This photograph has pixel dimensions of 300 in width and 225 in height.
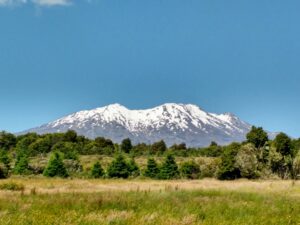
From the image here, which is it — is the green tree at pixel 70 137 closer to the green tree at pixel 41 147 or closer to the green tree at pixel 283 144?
the green tree at pixel 41 147

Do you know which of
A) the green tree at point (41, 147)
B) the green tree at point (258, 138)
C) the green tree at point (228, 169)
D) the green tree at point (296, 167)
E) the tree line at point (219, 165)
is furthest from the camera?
the green tree at point (41, 147)

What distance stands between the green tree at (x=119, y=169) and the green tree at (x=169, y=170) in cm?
472

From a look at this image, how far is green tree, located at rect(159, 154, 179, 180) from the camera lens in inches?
2506

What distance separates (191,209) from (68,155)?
61.2m

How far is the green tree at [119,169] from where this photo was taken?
61.5 meters

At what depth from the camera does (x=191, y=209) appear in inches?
533

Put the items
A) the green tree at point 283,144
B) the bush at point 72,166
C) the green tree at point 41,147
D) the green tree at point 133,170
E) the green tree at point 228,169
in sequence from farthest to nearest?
the green tree at point 41,147 → the green tree at point 283,144 → the bush at point 72,166 → the green tree at point 228,169 → the green tree at point 133,170

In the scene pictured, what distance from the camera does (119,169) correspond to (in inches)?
2451

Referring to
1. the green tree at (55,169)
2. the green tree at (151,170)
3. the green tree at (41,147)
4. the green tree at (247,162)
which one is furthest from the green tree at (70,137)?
the green tree at (247,162)

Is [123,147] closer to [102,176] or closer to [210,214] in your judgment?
[102,176]

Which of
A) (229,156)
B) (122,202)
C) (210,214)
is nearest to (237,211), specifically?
(210,214)

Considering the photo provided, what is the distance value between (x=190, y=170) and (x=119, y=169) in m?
11.4

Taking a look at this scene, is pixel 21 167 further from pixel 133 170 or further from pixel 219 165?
pixel 219 165

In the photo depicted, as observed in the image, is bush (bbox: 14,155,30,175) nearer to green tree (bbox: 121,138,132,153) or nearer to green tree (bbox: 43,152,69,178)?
green tree (bbox: 43,152,69,178)
